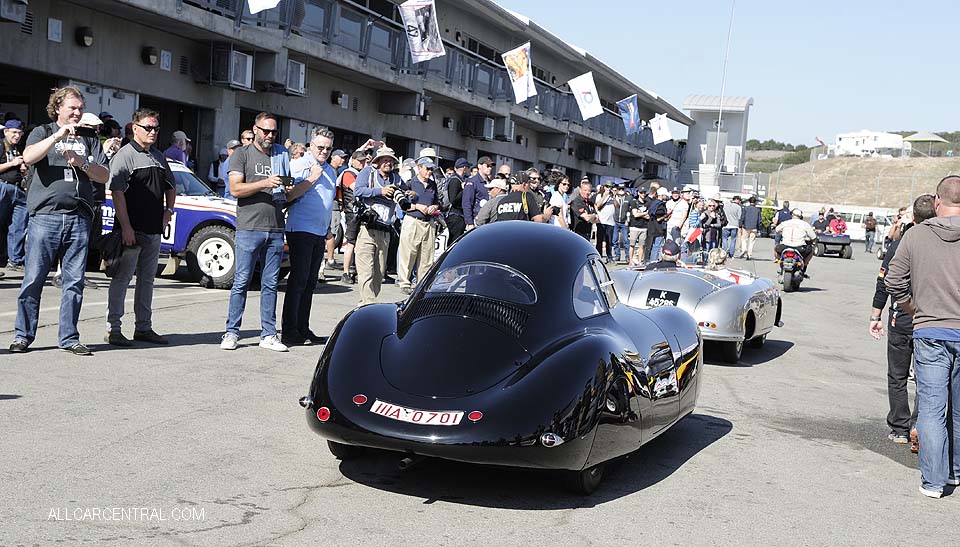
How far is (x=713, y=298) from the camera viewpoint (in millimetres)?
11078

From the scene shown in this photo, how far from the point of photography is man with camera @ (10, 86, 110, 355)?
795 cm

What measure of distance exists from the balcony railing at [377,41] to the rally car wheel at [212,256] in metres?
6.92

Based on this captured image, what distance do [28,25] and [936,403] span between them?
1490 centimetres

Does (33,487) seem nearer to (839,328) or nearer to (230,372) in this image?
(230,372)

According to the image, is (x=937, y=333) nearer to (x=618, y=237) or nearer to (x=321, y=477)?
(x=321, y=477)

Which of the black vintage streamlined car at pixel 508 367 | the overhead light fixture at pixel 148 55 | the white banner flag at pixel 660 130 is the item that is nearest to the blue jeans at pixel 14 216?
the overhead light fixture at pixel 148 55

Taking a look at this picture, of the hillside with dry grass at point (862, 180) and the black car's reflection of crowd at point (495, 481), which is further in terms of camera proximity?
the hillside with dry grass at point (862, 180)

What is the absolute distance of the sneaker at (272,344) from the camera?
9.32 m

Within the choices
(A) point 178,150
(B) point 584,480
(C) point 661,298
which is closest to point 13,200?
(A) point 178,150

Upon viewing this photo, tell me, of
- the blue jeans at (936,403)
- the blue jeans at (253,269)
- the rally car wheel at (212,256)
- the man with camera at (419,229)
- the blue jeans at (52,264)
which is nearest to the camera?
the blue jeans at (936,403)

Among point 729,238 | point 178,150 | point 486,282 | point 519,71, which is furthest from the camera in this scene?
point 729,238

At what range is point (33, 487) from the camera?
16.0 ft

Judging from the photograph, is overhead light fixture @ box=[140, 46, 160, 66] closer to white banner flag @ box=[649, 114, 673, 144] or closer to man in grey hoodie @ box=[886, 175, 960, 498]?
man in grey hoodie @ box=[886, 175, 960, 498]

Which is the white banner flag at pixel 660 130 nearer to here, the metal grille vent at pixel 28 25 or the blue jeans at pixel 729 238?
the blue jeans at pixel 729 238
